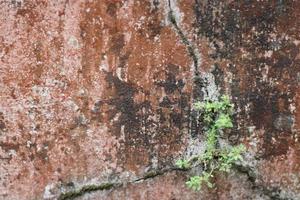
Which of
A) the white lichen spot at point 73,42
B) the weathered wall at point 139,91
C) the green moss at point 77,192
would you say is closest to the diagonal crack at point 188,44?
the weathered wall at point 139,91

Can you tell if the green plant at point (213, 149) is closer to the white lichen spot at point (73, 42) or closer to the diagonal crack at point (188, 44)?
the diagonal crack at point (188, 44)

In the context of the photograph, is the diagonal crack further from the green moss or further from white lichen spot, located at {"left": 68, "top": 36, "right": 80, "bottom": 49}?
the green moss

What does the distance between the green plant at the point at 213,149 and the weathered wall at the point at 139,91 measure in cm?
3

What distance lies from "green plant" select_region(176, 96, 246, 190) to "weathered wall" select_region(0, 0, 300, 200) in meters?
0.03

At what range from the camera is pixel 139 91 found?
1.93m

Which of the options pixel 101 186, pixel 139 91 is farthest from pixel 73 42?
pixel 101 186

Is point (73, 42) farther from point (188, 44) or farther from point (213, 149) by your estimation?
point (213, 149)

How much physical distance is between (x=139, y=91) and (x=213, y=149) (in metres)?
0.33

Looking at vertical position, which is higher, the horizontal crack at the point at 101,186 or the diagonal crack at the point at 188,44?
the diagonal crack at the point at 188,44

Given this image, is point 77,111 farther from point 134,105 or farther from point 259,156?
point 259,156

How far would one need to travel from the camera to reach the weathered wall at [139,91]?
→ 1.89m

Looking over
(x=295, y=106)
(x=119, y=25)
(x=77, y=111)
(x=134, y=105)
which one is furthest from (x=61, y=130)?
(x=295, y=106)

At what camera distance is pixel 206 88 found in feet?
6.35

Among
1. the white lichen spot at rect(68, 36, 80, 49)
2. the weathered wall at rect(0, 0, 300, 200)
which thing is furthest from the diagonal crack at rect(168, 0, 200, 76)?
the white lichen spot at rect(68, 36, 80, 49)
